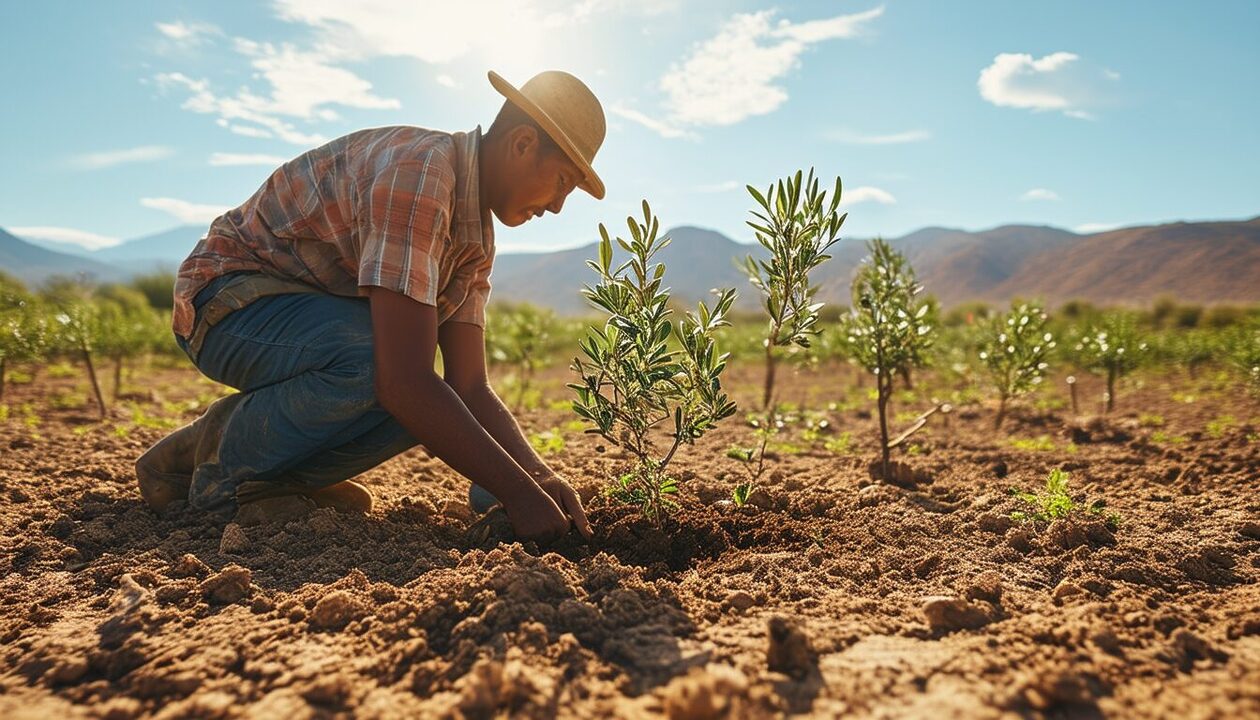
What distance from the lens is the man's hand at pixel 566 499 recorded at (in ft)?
8.82

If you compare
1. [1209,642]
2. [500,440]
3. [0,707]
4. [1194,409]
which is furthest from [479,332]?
[1194,409]

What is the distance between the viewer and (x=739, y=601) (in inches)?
82.3

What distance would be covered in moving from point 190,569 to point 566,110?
6.58ft

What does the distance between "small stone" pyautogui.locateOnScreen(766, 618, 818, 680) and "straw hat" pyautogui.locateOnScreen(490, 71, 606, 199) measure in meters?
1.73

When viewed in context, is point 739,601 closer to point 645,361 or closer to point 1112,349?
point 645,361

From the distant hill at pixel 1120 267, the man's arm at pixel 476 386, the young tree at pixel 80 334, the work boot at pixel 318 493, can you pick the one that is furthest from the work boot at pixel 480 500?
the distant hill at pixel 1120 267

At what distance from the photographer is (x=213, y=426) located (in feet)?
9.86

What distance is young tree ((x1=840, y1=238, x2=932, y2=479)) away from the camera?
3945mm

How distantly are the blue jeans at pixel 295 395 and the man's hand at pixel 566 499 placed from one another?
653mm

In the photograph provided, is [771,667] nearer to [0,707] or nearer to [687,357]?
[687,357]

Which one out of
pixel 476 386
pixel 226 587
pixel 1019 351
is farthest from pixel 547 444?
pixel 1019 351

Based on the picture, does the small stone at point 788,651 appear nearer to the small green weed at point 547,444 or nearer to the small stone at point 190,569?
the small stone at point 190,569

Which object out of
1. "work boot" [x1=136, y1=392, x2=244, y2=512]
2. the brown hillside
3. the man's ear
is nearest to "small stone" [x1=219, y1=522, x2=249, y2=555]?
"work boot" [x1=136, y1=392, x2=244, y2=512]

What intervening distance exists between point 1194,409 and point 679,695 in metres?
8.63
